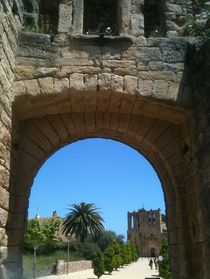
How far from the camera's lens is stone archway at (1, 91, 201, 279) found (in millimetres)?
5320

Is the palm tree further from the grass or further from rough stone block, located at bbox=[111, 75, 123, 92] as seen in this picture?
rough stone block, located at bbox=[111, 75, 123, 92]

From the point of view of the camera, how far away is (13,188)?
5.40 metres

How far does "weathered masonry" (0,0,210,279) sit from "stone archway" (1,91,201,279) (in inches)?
0.6

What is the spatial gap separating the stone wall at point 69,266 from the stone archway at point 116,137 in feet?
67.3

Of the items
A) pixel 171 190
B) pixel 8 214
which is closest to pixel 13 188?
pixel 8 214

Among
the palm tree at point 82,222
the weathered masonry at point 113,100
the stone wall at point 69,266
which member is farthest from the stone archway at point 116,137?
the palm tree at point 82,222

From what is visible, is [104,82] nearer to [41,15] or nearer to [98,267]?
[41,15]

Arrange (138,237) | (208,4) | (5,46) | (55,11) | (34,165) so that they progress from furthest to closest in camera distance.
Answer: (138,237) → (55,11) → (208,4) → (34,165) → (5,46)

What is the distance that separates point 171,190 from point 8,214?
8.57 feet

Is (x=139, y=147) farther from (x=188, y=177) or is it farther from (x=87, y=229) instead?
(x=87, y=229)

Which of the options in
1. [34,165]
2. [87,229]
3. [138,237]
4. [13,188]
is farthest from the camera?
[138,237]

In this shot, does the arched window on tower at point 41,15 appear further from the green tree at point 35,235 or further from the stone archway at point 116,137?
the green tree at point 35,235

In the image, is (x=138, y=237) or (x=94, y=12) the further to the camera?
(x=138, y=237)

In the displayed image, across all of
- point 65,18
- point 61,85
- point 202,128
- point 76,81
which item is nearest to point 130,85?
point 76,81
